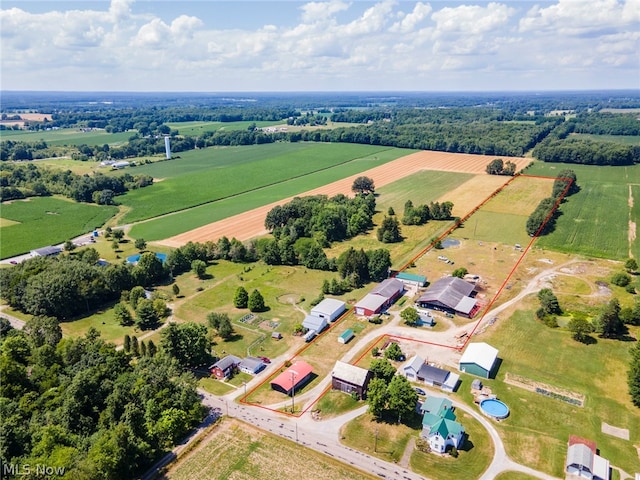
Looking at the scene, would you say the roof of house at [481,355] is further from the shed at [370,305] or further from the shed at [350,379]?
the shed at [370,305]

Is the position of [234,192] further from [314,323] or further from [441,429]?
[441,429]

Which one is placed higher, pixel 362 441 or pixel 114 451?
pixel 114 451

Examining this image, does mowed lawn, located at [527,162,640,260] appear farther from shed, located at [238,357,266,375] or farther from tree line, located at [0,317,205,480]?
tree line, located at [0,317,205,480]

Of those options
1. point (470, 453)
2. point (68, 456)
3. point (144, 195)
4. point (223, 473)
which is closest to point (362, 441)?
point (470, 453)

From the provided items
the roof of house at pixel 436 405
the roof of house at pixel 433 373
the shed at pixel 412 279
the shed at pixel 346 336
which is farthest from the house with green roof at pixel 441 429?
the shed at pixel 412 279

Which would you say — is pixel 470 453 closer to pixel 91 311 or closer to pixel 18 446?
pixel 18 446

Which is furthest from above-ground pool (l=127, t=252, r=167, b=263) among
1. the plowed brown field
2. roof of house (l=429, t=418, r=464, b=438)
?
roof of house (l=429, t=418, r=464, b=438)

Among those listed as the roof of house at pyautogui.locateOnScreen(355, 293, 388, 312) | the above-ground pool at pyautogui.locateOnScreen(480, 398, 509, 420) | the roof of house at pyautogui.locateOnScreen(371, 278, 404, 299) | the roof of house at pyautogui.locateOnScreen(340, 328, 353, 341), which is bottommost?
the above-ground pool at pyautogui.locateOnScreen(480, 398, 509, 420)

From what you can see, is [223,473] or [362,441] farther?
[362,441]
